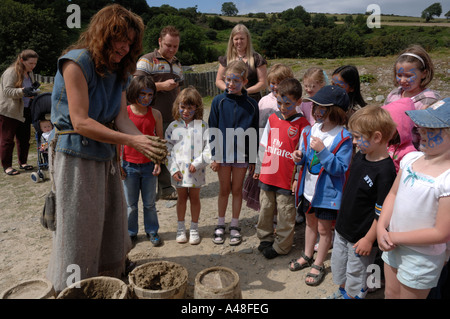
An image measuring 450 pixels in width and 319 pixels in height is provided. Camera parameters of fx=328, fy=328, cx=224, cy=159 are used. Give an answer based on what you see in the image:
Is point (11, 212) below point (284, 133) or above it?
below

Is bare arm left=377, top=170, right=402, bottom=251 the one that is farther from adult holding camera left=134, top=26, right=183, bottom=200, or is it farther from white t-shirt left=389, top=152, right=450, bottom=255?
adult holding camera left=134, top=26, right=183, bottom=200

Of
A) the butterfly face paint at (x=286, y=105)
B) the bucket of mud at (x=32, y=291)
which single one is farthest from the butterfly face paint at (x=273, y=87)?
the bucket of mud at (x=32, y=291)

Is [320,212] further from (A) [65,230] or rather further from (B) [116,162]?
(A) [65,230]

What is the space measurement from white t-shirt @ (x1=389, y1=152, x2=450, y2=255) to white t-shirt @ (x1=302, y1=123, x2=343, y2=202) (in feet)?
2.65

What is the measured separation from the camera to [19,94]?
575 centimetres

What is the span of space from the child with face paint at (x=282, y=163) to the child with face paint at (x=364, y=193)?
2.56ft

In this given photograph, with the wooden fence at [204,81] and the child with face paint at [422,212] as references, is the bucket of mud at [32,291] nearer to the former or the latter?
the child with face paint at [422,212]

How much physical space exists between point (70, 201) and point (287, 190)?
1.95 metres

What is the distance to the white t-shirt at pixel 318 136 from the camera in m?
2.83

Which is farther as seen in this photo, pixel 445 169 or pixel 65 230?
pixel 65 230

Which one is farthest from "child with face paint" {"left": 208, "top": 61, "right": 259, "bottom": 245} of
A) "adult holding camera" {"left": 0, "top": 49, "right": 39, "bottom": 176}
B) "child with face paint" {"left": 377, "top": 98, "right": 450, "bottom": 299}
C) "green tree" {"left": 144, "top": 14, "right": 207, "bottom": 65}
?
"green tree" {"left": 144, "top": 14, "right": 207, "bottom": 65}

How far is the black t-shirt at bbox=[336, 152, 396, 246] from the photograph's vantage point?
229 cm

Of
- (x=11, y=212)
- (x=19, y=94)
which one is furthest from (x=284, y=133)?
(x=19, y=94)

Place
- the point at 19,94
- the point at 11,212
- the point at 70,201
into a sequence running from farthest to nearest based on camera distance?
1. the point at 19,94
2. the point at 11,212
3. the point at 70,201
